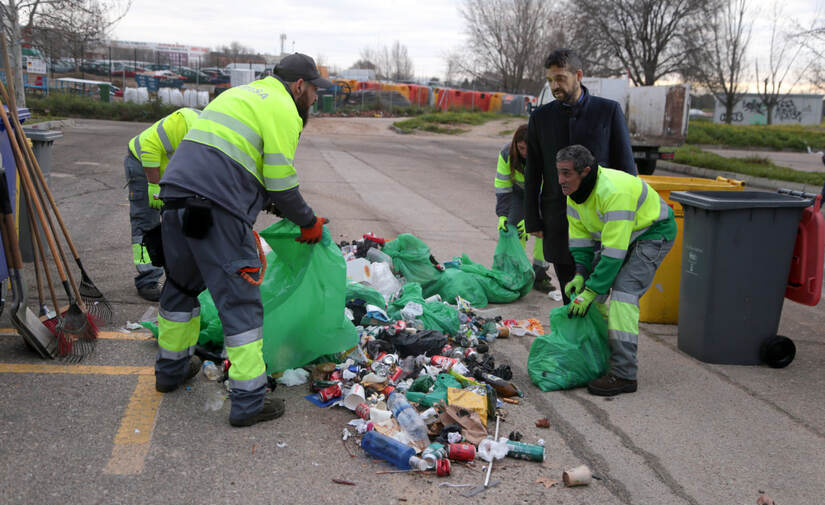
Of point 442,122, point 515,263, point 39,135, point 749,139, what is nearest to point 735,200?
point 515,263

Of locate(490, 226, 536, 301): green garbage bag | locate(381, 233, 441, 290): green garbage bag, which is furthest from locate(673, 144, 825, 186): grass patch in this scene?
locate(381, 233, 441, 290): green garbage bag

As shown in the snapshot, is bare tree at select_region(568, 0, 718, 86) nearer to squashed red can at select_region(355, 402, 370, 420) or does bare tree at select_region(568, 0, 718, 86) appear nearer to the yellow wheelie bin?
the yellow wheelie bin

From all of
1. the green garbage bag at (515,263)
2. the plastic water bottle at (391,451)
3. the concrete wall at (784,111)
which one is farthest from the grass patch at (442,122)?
the plastic water bottle at (391,451)

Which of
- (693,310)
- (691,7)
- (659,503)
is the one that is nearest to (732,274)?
(693,310)

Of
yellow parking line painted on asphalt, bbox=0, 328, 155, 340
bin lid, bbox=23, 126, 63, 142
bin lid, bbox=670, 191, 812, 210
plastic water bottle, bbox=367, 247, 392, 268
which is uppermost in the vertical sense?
bin lid, bbox=23, 126, 63, 142

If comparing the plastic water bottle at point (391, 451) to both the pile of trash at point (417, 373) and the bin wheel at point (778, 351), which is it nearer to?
the pile of trash at point (417, 373)

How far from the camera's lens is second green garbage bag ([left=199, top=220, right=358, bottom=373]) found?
3898 mm

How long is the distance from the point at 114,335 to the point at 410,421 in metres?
2.37

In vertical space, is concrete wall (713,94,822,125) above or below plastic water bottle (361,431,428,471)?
above

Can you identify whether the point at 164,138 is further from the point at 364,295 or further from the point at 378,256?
the point at 378,256

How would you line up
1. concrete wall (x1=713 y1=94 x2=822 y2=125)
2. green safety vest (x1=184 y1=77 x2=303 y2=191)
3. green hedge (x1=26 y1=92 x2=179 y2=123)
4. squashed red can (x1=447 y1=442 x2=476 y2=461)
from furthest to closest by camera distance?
concrete wall (x1=713 y1=94 x2=822 y2=125) → green hedge (x1=26 y1=92 x2=179 y2=123) → green safety vest (x1=184 y1=77 x2=303 y2=191) → squashed red can (x1=447 y1=442 x2=476 y2=461)

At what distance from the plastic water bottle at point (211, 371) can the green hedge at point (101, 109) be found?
2514cm

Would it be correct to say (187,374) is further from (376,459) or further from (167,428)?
(376,459)

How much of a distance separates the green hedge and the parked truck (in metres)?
17.5
